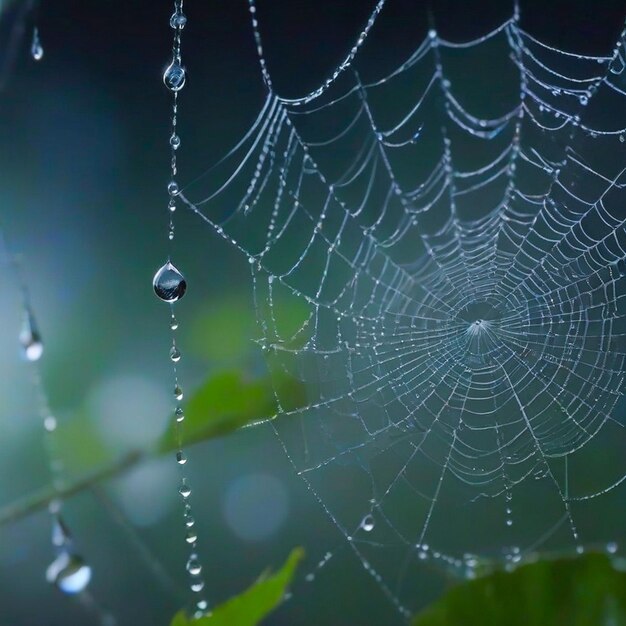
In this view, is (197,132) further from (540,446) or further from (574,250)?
(540,446)

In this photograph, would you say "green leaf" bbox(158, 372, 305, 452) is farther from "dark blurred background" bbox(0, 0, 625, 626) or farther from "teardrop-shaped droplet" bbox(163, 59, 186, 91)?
"dark blurred background" bbox(0, 0, 625, 626)

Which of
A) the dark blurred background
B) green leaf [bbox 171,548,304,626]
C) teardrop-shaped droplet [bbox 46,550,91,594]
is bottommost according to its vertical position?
green leaf [bbox 171,548,304,626]

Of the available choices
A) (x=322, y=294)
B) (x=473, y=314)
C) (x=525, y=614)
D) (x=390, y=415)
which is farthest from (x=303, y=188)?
(x=525, y=614)

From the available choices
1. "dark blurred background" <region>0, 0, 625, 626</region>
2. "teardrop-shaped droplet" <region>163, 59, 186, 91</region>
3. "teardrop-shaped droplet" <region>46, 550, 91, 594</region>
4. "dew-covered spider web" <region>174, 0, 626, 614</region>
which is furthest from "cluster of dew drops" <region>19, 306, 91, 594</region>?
"dark blurred background" <region>0, 0, 625, 626</region>

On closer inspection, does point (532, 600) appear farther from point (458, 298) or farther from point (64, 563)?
point (458, 298)

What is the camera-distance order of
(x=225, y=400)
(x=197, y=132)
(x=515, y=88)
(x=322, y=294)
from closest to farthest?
(x=225, y=400) → (x=322, y=294) → (x=515, y=88) → (x=197, y=132)

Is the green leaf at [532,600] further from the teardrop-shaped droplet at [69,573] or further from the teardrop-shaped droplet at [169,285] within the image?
the teardrop-shaped droplet at [169,285]
